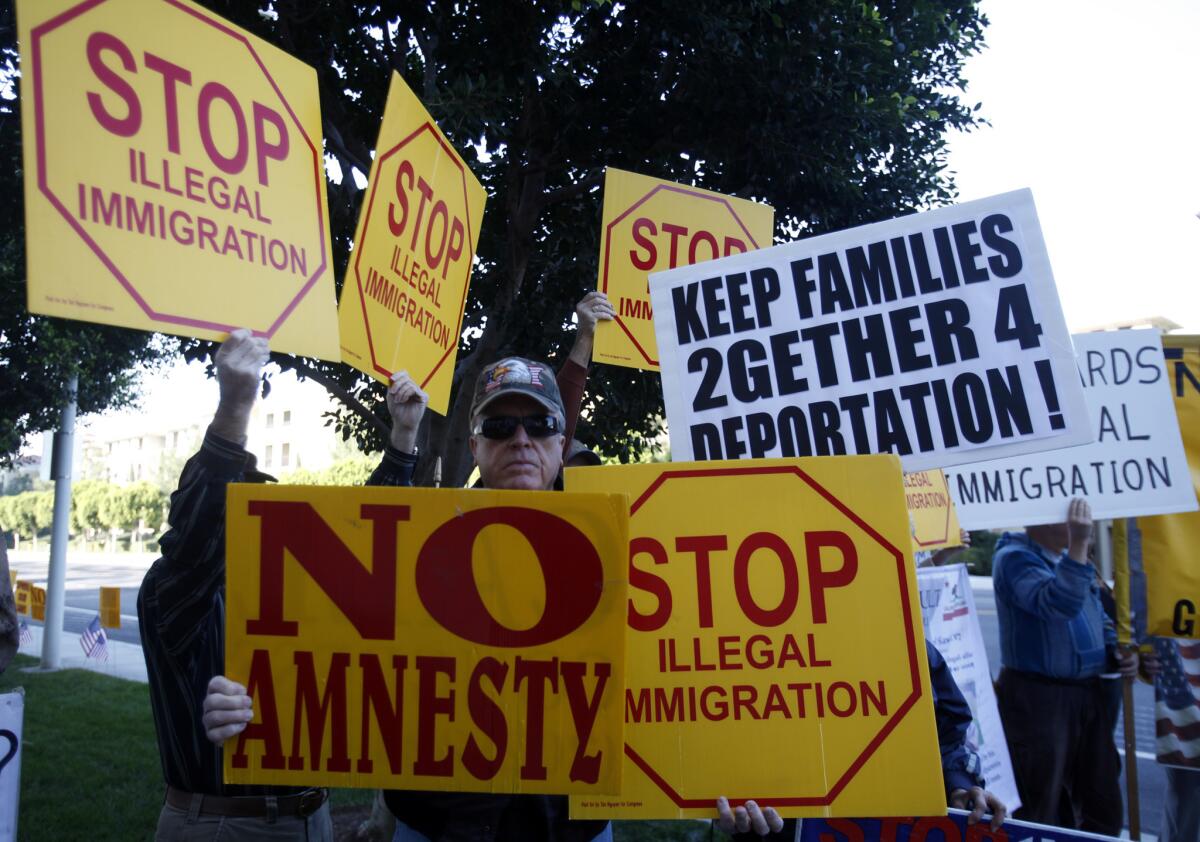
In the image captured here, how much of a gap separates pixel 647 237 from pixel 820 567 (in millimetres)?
2148

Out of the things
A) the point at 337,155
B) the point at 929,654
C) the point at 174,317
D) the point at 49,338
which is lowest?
the point at 929,654

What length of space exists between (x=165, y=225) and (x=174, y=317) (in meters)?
0.22

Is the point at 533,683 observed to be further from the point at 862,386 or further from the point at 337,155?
the point at 337,155

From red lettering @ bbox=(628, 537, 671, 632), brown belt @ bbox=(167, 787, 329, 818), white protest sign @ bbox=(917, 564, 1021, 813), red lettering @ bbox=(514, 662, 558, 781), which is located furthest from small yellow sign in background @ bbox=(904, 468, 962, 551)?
red lettering @ bbox=(514, 662, 558, 781)

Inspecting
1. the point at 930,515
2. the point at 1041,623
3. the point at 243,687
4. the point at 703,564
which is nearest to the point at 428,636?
the point at 243,687

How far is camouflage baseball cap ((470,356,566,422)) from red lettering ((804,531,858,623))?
2.43 ft

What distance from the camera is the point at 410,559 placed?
169cm

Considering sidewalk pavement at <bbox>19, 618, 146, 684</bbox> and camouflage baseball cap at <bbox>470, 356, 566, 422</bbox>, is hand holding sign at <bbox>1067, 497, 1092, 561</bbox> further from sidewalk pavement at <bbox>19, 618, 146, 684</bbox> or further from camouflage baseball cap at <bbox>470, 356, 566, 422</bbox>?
sidewalk pavement at <bbox>19, 618, 146, 684</bbox>

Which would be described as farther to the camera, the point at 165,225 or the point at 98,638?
the point at 98,638

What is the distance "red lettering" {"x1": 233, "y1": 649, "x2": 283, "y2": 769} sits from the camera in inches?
64.7

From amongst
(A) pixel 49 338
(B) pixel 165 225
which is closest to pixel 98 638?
(A) pixel 49 338

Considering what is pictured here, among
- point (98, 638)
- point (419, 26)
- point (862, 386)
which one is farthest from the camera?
point (98, 638)

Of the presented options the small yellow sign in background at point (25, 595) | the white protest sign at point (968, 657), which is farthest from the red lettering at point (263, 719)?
the small yellow sign in background at point (25, 595)

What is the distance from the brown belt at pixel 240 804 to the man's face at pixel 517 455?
0.95 meters
